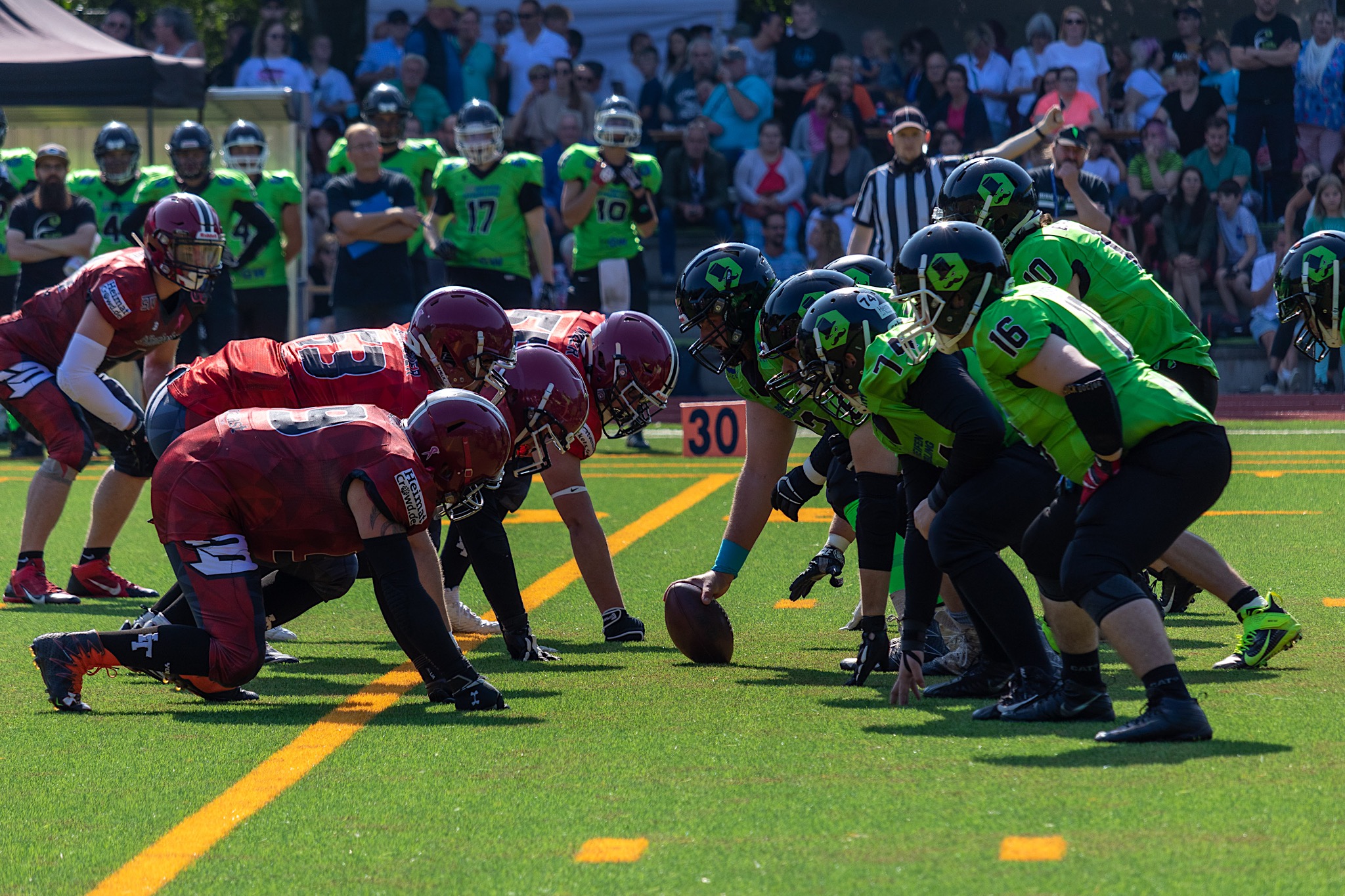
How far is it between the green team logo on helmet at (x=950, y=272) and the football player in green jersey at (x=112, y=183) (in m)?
9.02

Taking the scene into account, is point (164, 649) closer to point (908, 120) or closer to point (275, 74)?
point (908, 120)

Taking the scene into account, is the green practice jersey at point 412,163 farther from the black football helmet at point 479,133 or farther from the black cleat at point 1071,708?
the black cleat at point 1071,708

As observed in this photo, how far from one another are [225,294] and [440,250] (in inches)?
60.8

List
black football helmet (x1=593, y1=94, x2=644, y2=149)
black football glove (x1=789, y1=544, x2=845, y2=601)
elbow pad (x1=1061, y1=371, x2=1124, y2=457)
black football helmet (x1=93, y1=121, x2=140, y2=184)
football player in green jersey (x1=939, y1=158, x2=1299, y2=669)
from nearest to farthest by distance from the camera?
elbow pad (x1=1061, y1=371, x2=1124, y2=457), football player in green jersey (x1=939, y1=158, x2=1299, y2=669), black football glove (x1=789, y1=544, x2=845, y2=601), black football helmet (x1=93, y1=121, x2=140, y2=184), black football helmet (x1=593, y1=94, x2=644, y2=149)

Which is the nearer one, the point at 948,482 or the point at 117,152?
the point at 948,482

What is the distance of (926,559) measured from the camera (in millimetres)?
5594

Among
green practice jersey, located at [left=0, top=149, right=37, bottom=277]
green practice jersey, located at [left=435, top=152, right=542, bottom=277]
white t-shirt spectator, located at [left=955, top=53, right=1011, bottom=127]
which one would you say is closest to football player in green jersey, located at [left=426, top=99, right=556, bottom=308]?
green practice jersey, located at [left=435, top=152, right=542, bottom=277]

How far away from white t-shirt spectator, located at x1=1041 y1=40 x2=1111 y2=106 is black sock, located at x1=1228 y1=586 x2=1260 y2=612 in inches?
497

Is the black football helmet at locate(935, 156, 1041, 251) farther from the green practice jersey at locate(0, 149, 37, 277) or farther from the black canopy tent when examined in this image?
the black canopy tent

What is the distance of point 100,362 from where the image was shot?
7.93 meters

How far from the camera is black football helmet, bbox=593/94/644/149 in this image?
13.5 meters

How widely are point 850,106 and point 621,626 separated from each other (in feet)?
39.1

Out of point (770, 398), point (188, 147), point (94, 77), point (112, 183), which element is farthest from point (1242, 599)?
point (94, 77)

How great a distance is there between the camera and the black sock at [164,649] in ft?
18.5
